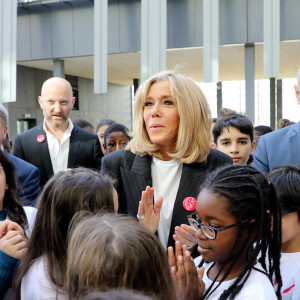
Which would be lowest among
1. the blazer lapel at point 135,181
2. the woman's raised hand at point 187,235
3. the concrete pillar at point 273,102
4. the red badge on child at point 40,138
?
the woman's raised hand at point 187,235

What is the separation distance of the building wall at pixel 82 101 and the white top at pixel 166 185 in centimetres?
1409

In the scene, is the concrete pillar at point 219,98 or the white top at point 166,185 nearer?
the white top at point 166,185

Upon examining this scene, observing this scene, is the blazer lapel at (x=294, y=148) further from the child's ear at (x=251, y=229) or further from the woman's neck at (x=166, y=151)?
the child's ear at (x=251, y=229)

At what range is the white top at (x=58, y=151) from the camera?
Answer: 16.1 ft

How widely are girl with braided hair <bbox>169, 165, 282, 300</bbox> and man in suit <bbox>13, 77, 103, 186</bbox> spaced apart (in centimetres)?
281

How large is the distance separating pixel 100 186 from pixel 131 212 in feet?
2.14

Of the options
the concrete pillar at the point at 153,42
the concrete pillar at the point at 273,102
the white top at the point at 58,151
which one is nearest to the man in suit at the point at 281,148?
the white top at the point at 58,151

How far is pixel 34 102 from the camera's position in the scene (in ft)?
66.1

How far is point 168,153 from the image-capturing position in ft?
9.77

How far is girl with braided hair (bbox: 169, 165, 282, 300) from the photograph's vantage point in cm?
200

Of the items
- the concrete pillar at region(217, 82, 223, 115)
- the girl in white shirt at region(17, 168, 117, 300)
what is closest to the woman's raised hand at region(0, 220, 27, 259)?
the girl in white shirt at region(17, 168, 117, 300)

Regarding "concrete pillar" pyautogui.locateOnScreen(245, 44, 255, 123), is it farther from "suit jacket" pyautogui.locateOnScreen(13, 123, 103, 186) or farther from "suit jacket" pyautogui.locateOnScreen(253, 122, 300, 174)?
"suit jacket" pyautogui.locateOnScreen(253, 122, 300, 174)

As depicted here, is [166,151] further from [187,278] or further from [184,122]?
[187,278]

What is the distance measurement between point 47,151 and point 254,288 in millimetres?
3253
